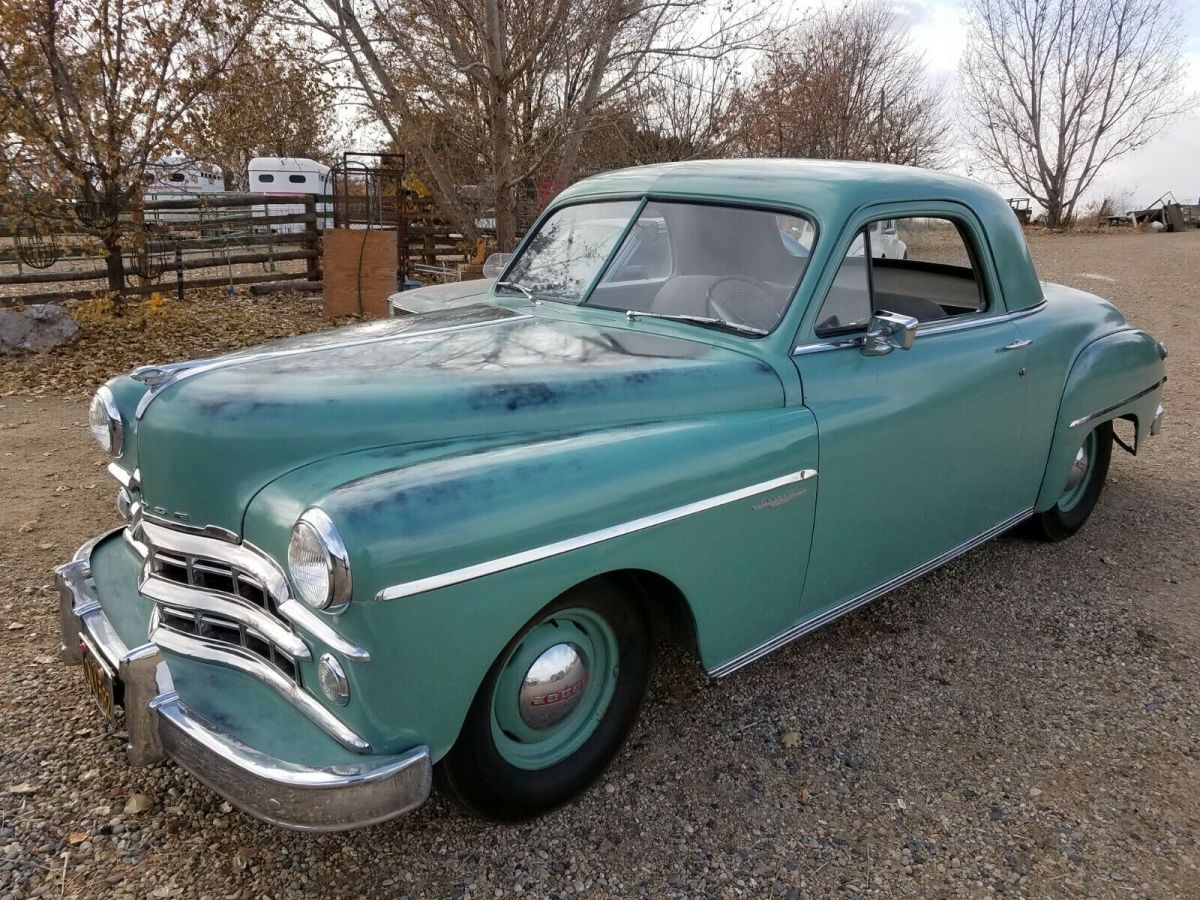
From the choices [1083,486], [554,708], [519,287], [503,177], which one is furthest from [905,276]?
[503,177]

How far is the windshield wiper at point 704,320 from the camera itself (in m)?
2.92

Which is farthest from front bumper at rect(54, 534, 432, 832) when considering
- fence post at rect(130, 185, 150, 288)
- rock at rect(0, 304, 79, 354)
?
fence post at rect(130, 185, 150, 288)

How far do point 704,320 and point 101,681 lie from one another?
206cm

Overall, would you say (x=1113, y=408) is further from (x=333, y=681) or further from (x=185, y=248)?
(x=185, y=248)

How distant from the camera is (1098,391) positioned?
4.01m

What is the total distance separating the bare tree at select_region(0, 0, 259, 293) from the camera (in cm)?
830

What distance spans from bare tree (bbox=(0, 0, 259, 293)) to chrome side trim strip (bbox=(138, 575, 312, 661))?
26.1 ft

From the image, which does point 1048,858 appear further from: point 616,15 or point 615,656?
point 616,15

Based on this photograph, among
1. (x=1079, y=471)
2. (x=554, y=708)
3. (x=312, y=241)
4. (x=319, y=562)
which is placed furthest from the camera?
(x=312, y=241)

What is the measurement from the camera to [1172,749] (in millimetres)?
2846

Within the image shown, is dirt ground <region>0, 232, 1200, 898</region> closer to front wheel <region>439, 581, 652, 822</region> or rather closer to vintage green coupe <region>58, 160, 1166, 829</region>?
front wheel <region>439, 581, 652, 822</region>

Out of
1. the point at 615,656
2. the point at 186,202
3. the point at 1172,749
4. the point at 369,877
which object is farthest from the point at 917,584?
the point at 186,202

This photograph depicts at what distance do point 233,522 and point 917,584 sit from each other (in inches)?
115

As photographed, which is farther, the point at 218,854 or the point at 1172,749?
the point at 1172,749
